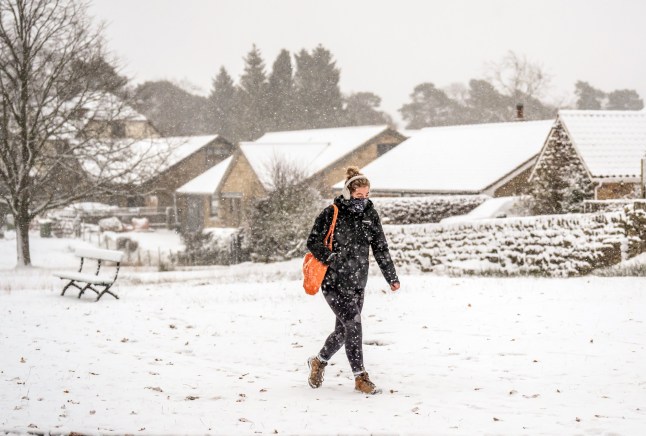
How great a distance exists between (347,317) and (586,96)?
9245cm

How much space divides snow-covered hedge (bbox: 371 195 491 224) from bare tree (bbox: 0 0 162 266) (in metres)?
9.39

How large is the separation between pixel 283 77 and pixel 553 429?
79.8 metres

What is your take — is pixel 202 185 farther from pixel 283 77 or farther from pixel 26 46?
pixel 283 77

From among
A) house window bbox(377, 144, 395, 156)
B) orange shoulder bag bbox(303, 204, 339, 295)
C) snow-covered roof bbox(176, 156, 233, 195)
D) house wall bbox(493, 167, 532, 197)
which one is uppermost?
house window bbox(377, 144, 395, 156)

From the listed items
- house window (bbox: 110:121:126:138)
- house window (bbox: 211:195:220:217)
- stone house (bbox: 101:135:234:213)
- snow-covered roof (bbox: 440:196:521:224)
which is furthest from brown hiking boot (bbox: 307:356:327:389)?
stone house (bbox: 101:135:234:213)

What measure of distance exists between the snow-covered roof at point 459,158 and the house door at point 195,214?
14858mm

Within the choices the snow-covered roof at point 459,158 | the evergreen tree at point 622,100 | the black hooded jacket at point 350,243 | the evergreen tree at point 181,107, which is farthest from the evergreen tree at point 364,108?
the black hooded jacket at point 350,243

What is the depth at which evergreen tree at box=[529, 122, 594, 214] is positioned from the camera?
76.9ft

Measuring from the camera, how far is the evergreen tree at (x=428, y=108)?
288ft

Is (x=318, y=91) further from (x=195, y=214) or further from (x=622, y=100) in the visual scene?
(x=622, y=100)

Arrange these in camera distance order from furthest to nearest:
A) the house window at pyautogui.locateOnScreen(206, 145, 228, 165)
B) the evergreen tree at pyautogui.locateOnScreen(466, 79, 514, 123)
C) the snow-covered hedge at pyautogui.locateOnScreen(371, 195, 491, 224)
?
the evergreen tree at pyautogui.locateOnScreen(466, 79, 514, 123) < the house window at pyautogui.locateOnScreen(206, 145, 228, 165) < the snow-covered hedge at pyautogui.locateOnScreen(371, 195, 491, 224)

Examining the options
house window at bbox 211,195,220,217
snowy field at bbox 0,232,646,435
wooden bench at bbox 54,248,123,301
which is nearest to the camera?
snowy field at bbox 0,232,646,435

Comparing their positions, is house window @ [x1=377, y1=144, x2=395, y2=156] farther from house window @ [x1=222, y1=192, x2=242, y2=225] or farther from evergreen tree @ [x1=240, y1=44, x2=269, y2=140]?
evergreen tree @ [x1=240, y1=44, x2=269, y2=140]

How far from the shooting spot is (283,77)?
83125 mm
